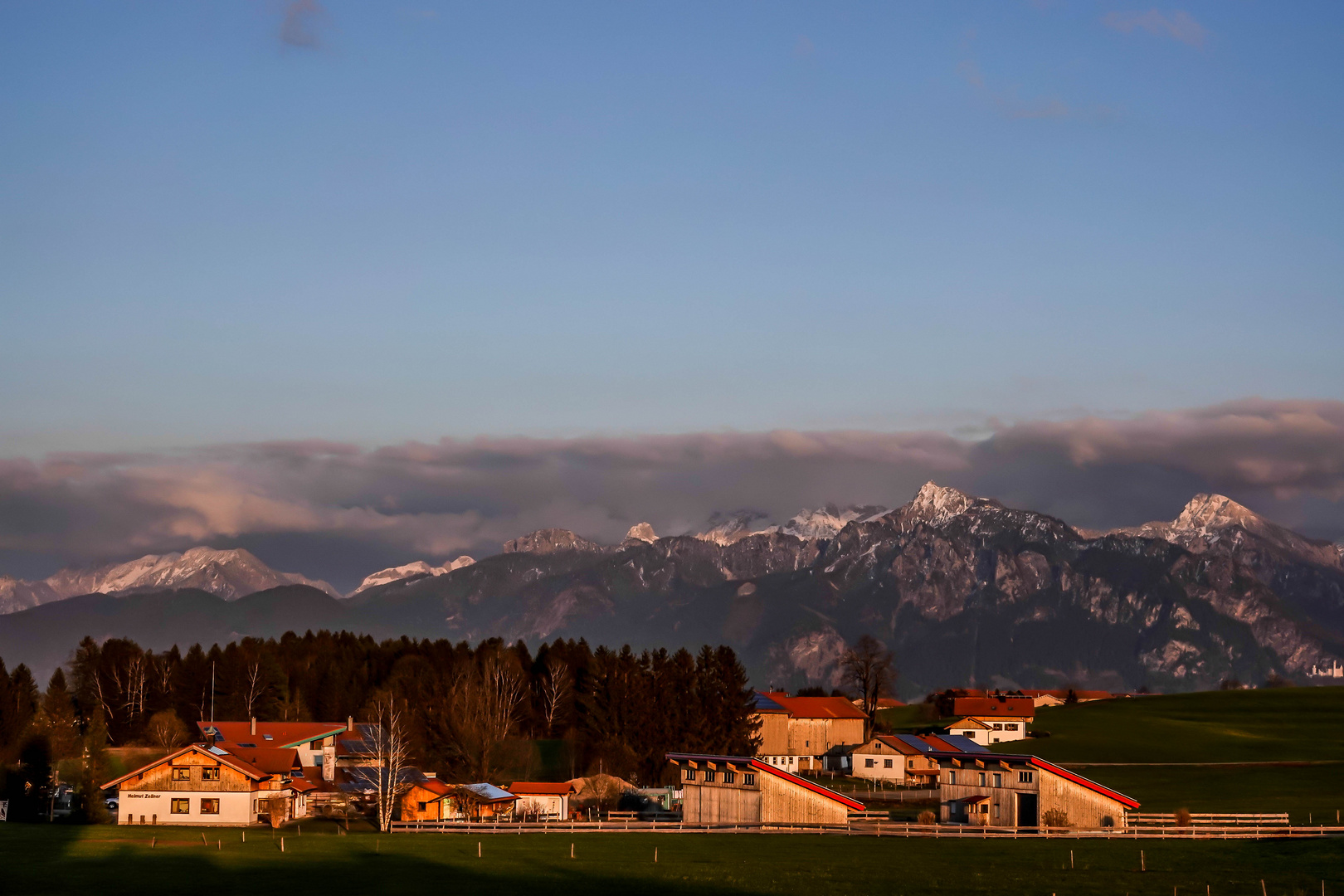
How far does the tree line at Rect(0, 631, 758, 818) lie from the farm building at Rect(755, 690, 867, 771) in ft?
42.2

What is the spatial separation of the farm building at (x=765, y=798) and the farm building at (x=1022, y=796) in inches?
326

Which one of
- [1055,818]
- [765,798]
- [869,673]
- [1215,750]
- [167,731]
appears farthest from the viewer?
[869,673]

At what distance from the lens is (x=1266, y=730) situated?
16338cm

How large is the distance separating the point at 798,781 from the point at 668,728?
40.3 m

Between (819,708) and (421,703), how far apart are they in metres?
49.0

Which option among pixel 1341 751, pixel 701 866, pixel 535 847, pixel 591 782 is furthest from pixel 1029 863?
pixel 1341 751

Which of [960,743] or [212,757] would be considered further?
[960,743]

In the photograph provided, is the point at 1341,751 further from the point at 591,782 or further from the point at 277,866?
the point at 277,866

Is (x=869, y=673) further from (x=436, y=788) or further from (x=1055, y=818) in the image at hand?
(x=1055, y=818)

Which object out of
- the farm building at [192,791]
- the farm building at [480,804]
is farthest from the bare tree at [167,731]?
the farm building at [480,804]

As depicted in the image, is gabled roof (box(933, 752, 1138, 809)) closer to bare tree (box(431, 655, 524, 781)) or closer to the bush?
the bush

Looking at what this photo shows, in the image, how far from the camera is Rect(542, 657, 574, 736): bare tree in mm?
166625

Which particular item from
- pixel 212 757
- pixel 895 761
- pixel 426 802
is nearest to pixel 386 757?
pixel 426 802

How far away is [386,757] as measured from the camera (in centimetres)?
11844
